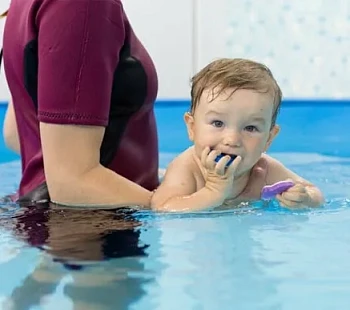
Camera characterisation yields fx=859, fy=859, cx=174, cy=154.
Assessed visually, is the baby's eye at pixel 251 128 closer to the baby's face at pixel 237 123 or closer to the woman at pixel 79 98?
the baby's face at pixel 237 123

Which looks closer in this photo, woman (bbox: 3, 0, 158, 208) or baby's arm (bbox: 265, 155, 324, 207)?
woman (bbox: 3, 0, 158, 208)

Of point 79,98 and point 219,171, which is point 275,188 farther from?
point 79,98

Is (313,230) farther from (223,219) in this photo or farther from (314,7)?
(314,7)

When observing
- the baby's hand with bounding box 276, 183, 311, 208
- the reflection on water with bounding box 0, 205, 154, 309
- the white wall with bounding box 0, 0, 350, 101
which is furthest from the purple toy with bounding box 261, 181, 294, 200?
the white wall with bounding box 0, 0, 350, 101

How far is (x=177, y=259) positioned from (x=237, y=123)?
1.06 feet

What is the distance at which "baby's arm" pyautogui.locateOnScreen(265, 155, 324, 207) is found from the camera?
4.62 feet

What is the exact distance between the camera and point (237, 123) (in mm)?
1383

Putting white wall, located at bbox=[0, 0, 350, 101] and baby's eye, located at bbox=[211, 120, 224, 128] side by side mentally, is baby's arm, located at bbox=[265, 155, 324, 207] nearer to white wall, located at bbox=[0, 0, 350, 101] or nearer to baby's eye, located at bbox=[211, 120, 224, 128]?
baby's eye, located at bbox=[211, 120, 224, 128]

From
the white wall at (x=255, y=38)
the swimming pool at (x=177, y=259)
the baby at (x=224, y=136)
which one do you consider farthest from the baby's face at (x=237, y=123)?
the white wall at (x=255, y=38)

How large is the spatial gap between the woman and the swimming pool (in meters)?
0.05

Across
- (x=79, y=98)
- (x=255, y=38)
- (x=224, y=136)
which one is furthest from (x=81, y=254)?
(x=255, y=38)

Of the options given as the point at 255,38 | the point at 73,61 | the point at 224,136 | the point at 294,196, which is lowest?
the point at 255,38

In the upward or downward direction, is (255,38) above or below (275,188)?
below

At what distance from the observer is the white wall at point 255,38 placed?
Result: 3.92 meters
